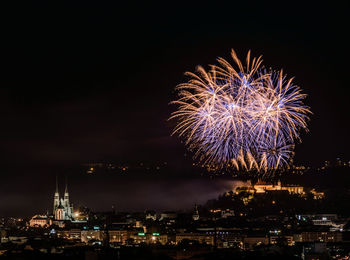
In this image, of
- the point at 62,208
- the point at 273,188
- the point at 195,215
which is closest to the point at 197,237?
the point at 195,215

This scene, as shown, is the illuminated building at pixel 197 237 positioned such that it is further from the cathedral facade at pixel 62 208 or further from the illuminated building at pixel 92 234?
the cathedral facade at pixel 62 208

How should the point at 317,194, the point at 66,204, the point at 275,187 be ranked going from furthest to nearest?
the point at 66,204
the point at 317,194
the point at 275,187

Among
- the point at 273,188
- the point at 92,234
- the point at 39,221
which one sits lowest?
the point at 92,234

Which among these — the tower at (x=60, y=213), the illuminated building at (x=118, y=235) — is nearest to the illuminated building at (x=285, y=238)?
the illuminated building at (x=118, y=235)

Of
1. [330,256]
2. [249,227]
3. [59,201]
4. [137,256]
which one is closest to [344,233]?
[249,227]

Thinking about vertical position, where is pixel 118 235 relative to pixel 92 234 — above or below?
below

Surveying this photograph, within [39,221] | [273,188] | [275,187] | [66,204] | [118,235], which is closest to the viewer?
[118,235]

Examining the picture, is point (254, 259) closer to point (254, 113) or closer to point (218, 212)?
point (254, 113)

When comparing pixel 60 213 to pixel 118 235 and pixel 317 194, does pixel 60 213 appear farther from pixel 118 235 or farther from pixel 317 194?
pixel 118 235

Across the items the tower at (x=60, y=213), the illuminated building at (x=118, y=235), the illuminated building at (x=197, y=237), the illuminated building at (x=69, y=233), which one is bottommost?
the illuminated building at (x=197, y=237)
